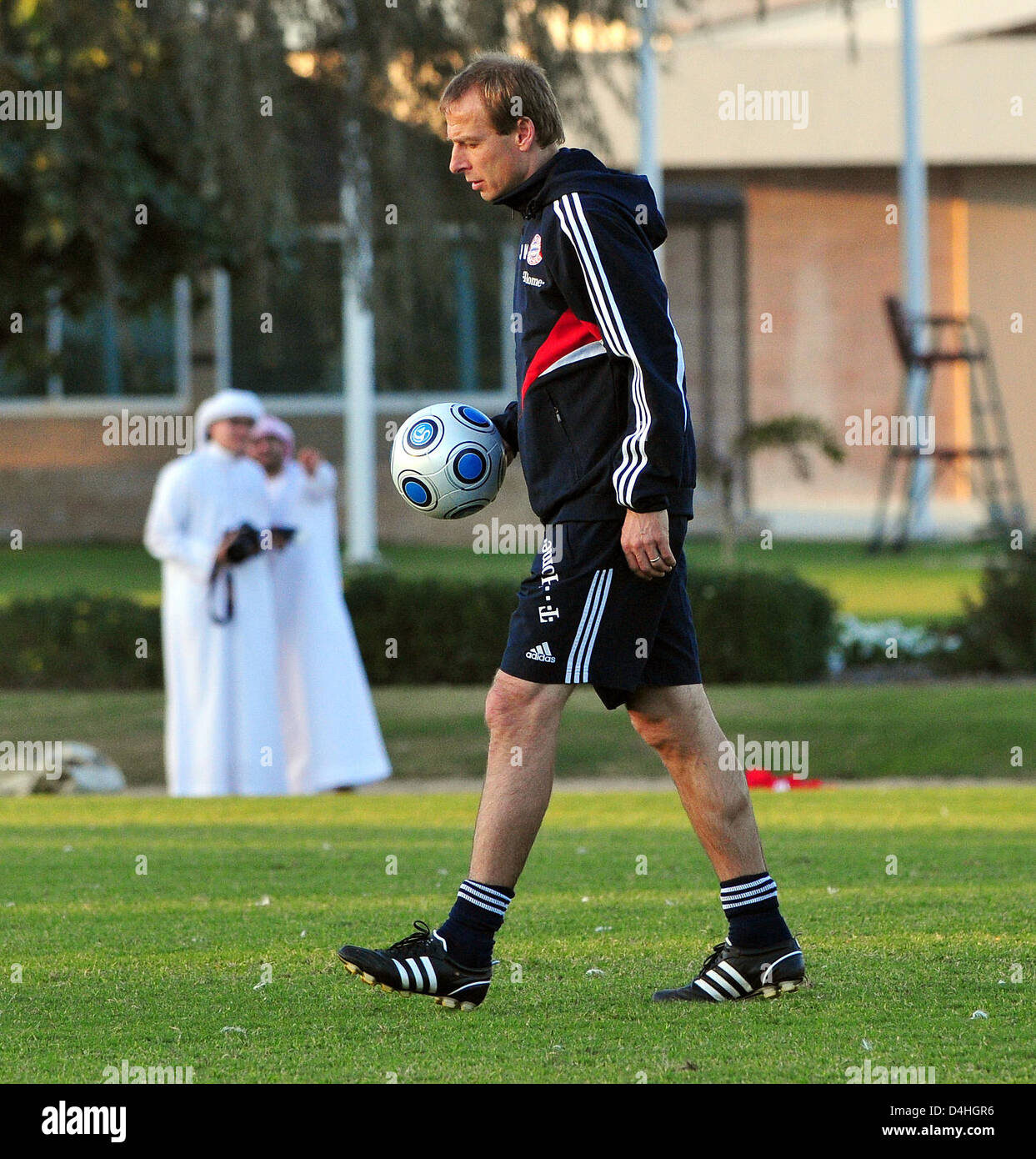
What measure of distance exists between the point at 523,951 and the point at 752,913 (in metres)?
0.81

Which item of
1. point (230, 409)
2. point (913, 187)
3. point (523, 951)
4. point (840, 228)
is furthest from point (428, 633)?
point (840, 228)

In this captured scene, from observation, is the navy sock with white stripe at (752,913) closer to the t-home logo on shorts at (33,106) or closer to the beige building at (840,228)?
the t-home logo on shorts at (33,106)

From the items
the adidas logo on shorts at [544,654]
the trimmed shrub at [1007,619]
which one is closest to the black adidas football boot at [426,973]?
the adidas logo on shorts at [544,654]

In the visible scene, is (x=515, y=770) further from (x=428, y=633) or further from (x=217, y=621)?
Result: (x=428, y=633)

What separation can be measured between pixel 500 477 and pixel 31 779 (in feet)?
21.9

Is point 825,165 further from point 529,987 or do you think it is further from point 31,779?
point 529,987

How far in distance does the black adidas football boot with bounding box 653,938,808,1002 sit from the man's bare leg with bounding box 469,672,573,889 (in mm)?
496

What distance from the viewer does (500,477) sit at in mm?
4777

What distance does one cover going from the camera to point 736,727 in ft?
39.8

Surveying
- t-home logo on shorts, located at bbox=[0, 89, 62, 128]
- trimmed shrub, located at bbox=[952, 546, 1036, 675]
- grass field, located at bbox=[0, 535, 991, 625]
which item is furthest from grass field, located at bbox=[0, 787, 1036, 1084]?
grass field, located at bbox=[0, 535, 991, 625]

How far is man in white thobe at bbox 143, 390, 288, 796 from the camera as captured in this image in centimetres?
1031

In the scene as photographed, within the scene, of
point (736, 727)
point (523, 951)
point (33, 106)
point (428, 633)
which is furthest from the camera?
point (428, 633)

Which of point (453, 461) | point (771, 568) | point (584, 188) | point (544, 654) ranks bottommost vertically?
point (544, 654)

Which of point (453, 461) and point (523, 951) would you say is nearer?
point (453, 461)
